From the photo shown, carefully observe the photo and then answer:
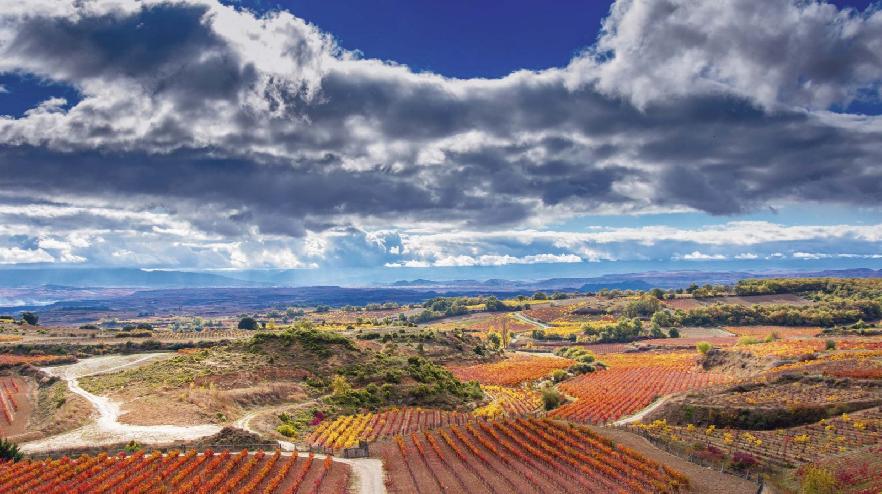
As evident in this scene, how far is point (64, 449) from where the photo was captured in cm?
5272

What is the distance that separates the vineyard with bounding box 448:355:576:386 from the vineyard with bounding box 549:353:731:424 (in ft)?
30.1

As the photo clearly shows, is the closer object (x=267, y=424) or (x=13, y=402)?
(x=267, y=424)

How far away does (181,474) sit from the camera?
137 ft

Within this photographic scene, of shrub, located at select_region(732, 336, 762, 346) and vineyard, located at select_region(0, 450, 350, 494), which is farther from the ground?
vineyard, located at select_region(0, 450, 350, 494)

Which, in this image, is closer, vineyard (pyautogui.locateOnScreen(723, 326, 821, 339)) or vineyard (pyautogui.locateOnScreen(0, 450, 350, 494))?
vineyard (pyautogui.locateOnScreen(0, 450, 350, 494))

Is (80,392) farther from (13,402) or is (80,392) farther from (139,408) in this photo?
(139,408)

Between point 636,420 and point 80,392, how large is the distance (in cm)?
8363

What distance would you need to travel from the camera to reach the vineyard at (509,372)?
113750 mm

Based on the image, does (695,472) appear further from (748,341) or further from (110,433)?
(748,341)

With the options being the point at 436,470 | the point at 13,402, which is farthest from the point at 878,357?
the point at 13,402

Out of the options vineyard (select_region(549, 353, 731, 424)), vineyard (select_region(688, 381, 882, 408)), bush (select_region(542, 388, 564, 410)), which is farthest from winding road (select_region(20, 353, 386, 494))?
vineyard (select_region(688, 381, 882, 408))

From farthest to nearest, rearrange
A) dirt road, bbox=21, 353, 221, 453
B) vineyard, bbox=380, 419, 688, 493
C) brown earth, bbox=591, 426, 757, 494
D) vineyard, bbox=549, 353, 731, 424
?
vineyard, bbox=549, 353, 731, 424, dirt road, bbox=21, 353, 221, 453, brown earth, bbox=591, 426, 757, 494, vineyard, bbox=380, 419, 688, 493

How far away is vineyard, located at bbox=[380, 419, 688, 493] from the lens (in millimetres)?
41719

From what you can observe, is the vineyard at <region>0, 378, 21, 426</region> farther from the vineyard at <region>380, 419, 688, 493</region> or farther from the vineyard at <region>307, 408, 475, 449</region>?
the vineyard at <region>380, 419, 688, 493</region>
